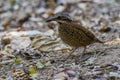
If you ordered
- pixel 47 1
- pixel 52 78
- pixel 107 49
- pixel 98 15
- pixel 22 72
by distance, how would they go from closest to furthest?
pixel 52 78 → pixel 22 72 → pixel 107 49 → pixel 98 15 → pixel 47 1

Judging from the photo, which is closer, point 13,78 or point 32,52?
point 13,78

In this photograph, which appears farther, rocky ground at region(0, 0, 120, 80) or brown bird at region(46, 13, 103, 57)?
brown bird at region(46, 13, 103, 57)

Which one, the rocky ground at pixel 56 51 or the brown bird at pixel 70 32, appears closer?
the rocky ground at pixel 56 51

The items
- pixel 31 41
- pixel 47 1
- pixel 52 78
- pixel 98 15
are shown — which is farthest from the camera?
pixel 47 1

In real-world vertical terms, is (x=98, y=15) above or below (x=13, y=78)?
above

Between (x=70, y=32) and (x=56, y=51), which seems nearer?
(x=70, y=32)

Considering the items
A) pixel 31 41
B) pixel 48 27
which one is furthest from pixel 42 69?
pixel 48 27

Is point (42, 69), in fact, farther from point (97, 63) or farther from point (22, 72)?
point (97, 63)

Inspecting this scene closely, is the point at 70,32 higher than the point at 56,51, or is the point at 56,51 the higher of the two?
the point at 70,32

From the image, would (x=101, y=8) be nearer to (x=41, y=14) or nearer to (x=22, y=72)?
(x=41, y=14)
